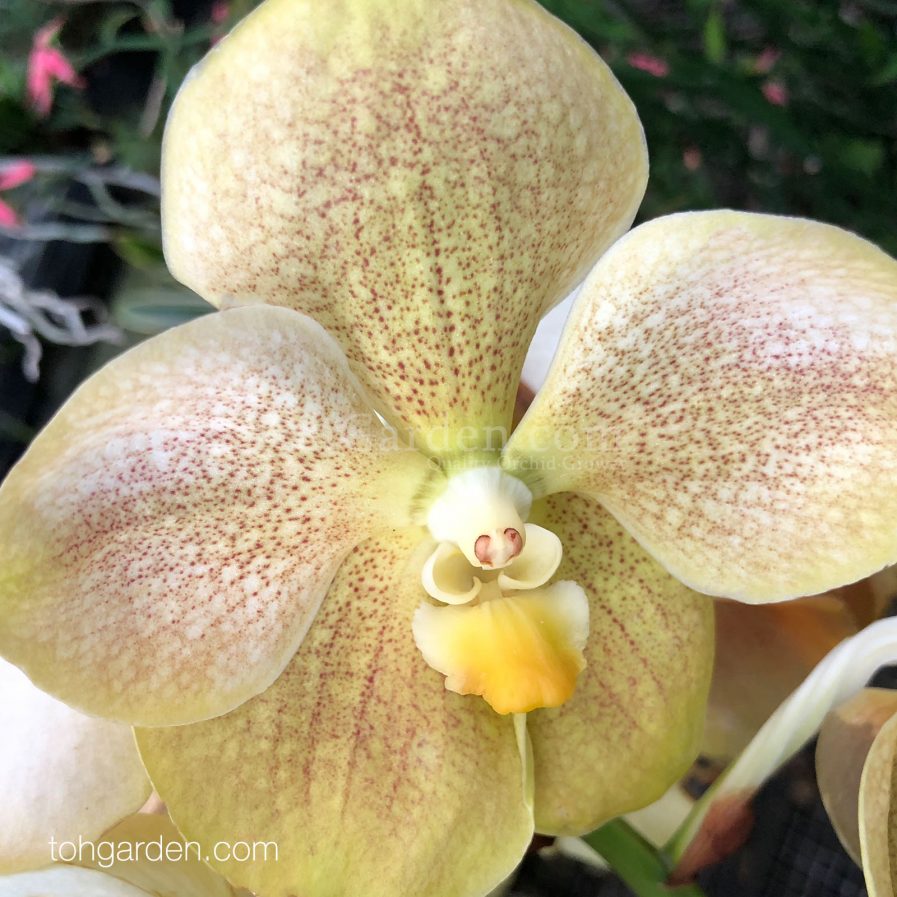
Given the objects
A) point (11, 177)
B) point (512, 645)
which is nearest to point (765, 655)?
point (512, 645)

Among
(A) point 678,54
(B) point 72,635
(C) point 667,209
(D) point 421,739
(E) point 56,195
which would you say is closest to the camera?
(B) point 72,635

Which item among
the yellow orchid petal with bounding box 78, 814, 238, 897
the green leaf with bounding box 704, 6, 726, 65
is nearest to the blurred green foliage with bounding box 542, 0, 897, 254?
the green leaf with bounding box 704, 6, 726, 65

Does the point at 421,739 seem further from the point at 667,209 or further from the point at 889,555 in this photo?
the point at 667,209

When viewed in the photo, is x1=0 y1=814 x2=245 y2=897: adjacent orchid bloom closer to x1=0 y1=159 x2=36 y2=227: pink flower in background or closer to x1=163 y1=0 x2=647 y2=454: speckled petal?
x1=163 y1=0 x2=647 y2=454: speckled petal

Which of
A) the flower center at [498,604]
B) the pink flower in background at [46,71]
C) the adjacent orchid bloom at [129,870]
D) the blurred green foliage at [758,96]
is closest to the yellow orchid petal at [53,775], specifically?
the adjacent orchid bloom at [129,870]

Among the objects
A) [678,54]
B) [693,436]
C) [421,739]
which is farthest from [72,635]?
[678,54]

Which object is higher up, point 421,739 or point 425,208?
point 425,208

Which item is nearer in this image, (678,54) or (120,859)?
(120,859)
